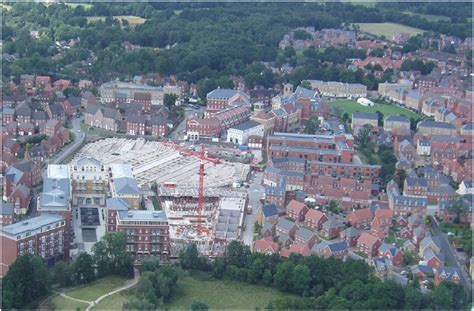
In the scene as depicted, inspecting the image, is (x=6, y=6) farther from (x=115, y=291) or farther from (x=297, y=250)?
(x=115, y=291)

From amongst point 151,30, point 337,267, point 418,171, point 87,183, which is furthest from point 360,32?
point 337,267

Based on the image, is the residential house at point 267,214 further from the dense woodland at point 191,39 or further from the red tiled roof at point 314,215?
the dense woodland at point 191,39

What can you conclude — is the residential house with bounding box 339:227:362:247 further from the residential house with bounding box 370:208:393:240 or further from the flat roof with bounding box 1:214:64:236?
the flat roof with bounding box 1:214:64:236

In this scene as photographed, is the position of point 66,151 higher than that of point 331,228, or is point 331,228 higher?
point 66,151

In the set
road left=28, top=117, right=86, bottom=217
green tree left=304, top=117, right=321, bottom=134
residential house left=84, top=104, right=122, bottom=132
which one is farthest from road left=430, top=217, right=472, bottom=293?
residential house left=84, top=104, right=122, bottom=132

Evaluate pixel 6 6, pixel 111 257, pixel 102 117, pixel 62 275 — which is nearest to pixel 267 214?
pixel 111 257
